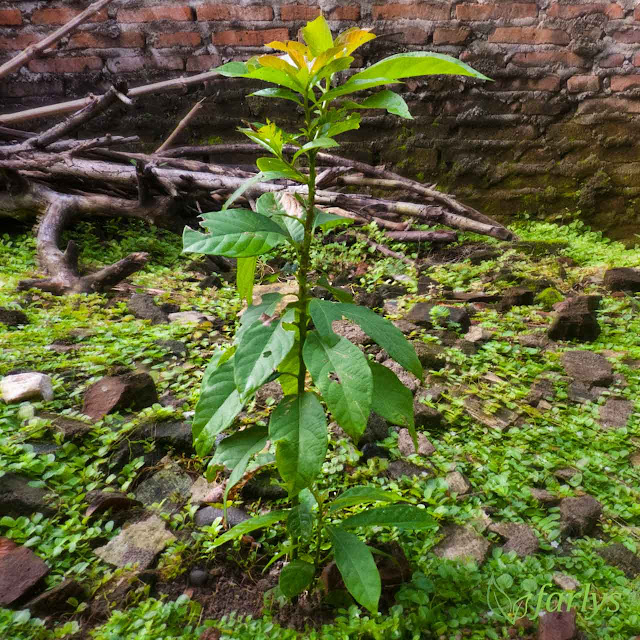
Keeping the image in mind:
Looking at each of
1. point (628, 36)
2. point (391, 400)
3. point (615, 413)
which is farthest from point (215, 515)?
point (628, 36)

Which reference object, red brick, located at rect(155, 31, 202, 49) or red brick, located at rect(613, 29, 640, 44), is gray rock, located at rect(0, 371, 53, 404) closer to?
red brick, located at rect(155, 31, 202, 49)

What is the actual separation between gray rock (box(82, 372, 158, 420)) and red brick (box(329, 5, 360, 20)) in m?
3.78

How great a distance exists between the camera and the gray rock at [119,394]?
6.23 ft

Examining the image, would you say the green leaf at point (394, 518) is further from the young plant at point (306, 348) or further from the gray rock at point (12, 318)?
the gray rock at point (12, 318)

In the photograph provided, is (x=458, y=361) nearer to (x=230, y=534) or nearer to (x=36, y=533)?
(x=230, y=534)

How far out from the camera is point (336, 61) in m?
1.07

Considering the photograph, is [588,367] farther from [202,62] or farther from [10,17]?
[10,17]

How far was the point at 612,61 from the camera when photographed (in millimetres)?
4293

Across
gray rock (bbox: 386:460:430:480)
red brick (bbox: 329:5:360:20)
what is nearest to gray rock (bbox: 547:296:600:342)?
gray rock (bbox: 386:460:430:480)

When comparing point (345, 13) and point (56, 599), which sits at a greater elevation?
point (345, 13)

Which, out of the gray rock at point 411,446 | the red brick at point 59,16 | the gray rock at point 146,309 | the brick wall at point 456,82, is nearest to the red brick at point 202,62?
the brick wall at point 456,82

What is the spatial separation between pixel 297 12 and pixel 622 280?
339 cm

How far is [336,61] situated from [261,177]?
29 cm

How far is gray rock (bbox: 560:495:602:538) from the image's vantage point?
4.93ft
